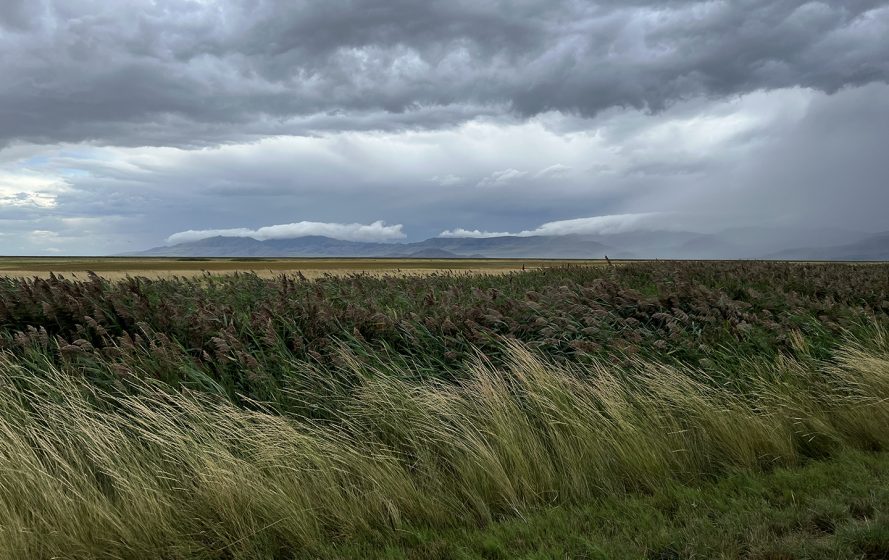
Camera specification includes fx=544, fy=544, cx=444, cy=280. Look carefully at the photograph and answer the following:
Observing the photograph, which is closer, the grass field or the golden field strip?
the grass field

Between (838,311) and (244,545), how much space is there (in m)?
11.3

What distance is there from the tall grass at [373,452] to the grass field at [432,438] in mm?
28

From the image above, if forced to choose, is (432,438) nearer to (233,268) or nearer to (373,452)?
(373,452)

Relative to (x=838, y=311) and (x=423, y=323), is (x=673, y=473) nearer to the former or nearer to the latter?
(x=423, y=323)

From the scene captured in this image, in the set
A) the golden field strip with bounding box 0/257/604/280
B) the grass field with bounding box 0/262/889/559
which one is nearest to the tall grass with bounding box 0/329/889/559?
the grass field with bounding box 0/262/889/559

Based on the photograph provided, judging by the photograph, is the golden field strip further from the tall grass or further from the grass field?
the tall grass

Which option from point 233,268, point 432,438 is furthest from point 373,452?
point 233,268

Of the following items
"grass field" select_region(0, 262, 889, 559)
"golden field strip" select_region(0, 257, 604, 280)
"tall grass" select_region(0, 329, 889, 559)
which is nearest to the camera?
"grass field" select_region(0, 262, 889, 559)

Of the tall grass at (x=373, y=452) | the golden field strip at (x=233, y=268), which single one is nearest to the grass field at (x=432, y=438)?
the tall grass at (x=373, y=452)

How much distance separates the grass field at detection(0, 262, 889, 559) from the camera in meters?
3.98

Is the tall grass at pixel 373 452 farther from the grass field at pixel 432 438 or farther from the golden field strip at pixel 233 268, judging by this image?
the golden field strip at pixel 233 268

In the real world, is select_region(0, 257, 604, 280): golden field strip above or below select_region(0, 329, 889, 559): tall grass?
above

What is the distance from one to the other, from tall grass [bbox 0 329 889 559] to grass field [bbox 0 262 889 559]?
0.03 meters

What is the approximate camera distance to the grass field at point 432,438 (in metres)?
3.98
